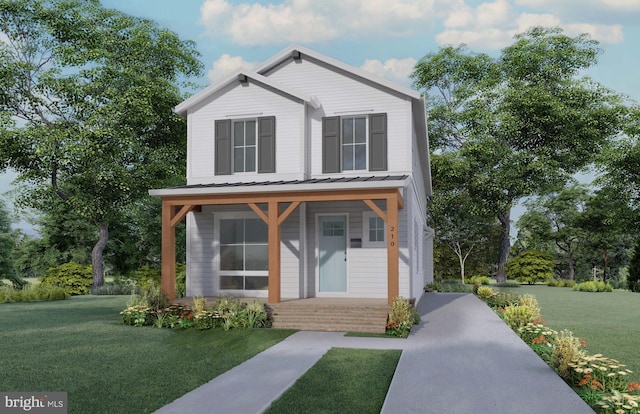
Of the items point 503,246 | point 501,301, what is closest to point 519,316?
point 501,301

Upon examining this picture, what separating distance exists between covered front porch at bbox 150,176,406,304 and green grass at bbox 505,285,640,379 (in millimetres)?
4342

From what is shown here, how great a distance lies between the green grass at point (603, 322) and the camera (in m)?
9.48

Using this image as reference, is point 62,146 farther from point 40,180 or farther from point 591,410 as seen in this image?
point 591,410

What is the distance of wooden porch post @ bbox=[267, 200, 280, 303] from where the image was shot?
42.2 feet

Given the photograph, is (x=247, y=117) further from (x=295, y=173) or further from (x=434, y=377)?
(x=434, y=377)

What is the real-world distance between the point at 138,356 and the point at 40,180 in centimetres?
2026

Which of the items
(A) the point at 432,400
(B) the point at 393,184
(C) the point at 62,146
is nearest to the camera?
(A) the point at 432,400

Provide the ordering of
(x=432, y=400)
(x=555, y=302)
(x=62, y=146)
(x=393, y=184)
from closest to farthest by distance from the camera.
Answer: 1. (x=432, y=400)
2. (x=393, y=184)
3. (x=555, y=302)
4. (x=62, y=146)

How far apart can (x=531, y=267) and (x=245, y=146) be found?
74.2 ft

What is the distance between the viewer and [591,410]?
593cm

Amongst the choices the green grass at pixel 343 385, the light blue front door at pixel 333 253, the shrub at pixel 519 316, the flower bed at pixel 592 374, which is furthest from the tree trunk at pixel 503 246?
the green grass at pixel 343 385

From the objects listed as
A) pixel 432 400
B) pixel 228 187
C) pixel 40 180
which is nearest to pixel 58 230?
pixel 40 180

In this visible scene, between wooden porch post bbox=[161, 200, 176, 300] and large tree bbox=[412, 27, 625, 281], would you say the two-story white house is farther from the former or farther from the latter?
large tree bbox=[412, 27, 625, 281]

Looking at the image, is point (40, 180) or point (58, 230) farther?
point (58, 230)
